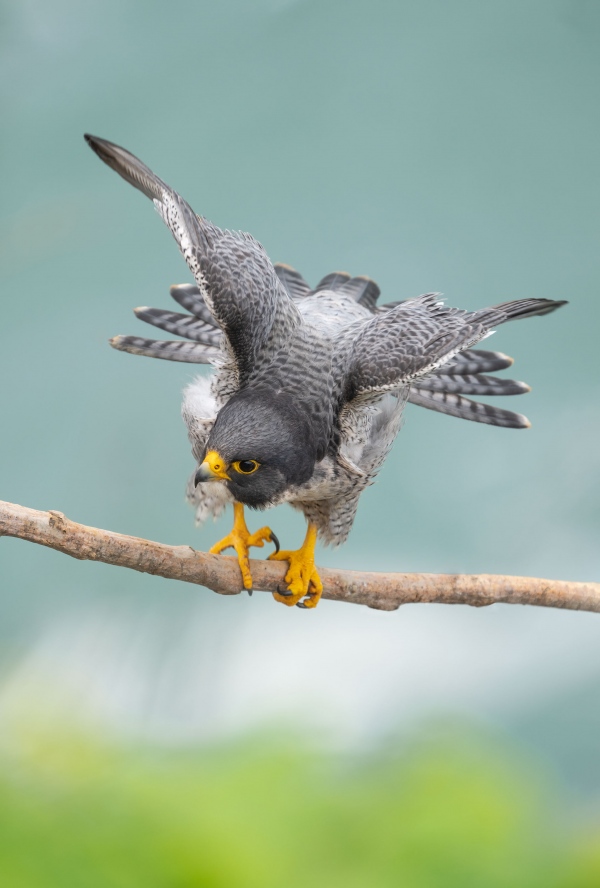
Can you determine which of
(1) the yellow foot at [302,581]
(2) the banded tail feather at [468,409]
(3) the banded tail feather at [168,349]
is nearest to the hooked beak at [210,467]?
(1) the yellow foot at [302,581]

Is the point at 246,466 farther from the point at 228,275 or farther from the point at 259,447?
the point at 228,275

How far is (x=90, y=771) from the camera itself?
3.04m

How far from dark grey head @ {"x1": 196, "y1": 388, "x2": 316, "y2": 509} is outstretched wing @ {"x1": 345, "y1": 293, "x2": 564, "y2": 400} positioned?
19cm

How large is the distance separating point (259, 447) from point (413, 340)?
489 millimetres

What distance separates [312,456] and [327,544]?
508 millimetres

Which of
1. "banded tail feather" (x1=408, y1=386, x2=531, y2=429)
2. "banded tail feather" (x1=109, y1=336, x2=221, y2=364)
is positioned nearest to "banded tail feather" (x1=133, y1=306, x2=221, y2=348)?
"banded tail feather" (x1=109, y1=336, x2=221, y2=364)

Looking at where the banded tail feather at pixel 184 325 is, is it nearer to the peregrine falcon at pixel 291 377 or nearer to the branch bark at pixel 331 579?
the peregrine falcon at pixel 291 377

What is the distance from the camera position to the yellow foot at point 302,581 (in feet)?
7.86

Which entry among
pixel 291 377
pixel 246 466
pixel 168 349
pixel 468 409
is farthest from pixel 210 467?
pixel 468 409

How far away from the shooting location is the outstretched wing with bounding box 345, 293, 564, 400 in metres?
2.05

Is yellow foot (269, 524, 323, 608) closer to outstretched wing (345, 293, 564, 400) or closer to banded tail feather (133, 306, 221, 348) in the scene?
outstretched wing (345, 293, 564, 400)

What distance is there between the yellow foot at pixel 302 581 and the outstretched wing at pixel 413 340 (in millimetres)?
535

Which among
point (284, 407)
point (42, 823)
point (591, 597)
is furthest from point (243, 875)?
point (284, 407)

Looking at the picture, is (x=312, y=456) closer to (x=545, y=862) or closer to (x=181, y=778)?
(x=181, y=778)
